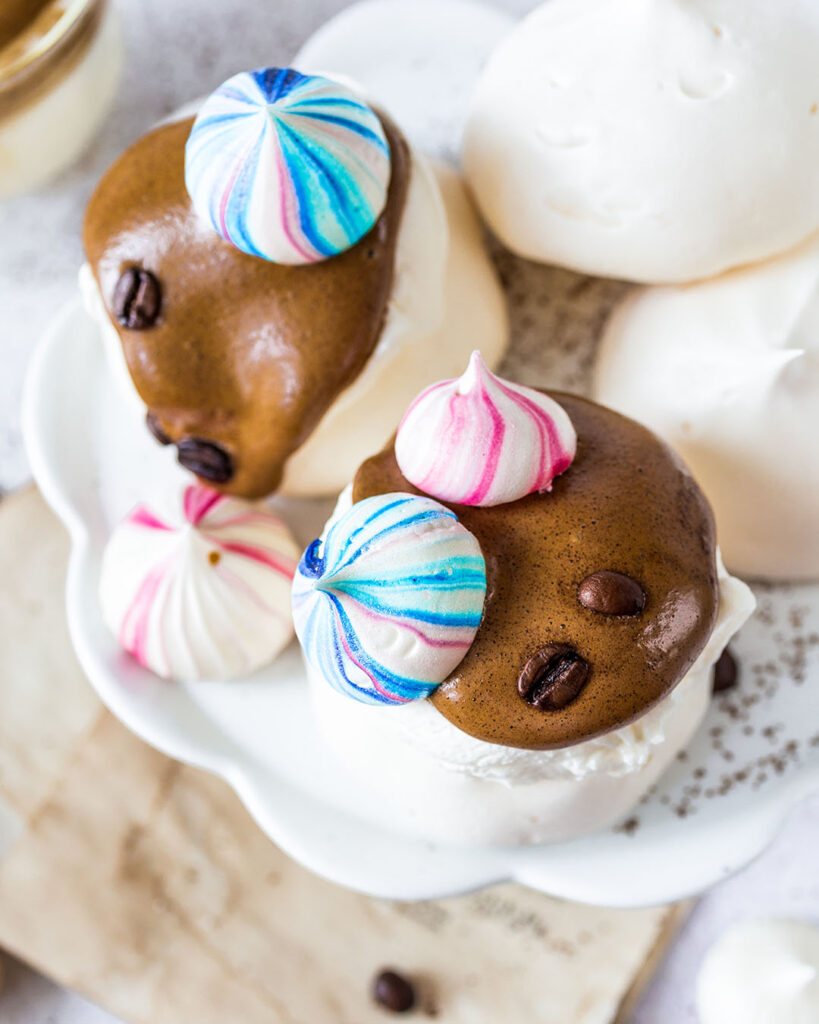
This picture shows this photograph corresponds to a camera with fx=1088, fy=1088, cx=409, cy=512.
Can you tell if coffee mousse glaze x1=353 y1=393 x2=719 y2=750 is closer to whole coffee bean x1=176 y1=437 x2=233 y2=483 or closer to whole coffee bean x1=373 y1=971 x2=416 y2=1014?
whole coffee bean x1=176 y1=437 x2=233 y2=483

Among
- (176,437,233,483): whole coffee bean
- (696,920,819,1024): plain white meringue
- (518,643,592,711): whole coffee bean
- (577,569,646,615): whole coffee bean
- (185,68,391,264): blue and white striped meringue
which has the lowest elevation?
(696,920,819,1024): plain white meringue

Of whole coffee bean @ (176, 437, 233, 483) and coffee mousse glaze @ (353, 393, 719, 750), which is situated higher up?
whole coffee bean @ (176, 437, 233, 483)

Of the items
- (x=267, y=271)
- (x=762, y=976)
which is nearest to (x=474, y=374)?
(x=267, y=271)

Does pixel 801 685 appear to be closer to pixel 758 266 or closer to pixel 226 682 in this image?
pixel 758 266

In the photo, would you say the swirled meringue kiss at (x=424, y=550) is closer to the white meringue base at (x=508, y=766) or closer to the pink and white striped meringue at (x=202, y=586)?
the white meringue base at (x=508, y=766)

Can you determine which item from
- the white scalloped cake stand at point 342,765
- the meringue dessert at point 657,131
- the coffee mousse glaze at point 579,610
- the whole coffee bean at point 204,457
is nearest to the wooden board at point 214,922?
the white scalloped cake stand at point 342,765

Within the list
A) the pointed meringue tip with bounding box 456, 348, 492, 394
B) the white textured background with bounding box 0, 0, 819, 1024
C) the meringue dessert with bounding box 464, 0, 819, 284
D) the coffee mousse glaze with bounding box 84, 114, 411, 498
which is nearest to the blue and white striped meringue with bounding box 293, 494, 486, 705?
the pointed meringue tip with bounding box 456, 348, 492, 394

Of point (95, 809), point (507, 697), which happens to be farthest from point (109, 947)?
point (507, 697)
